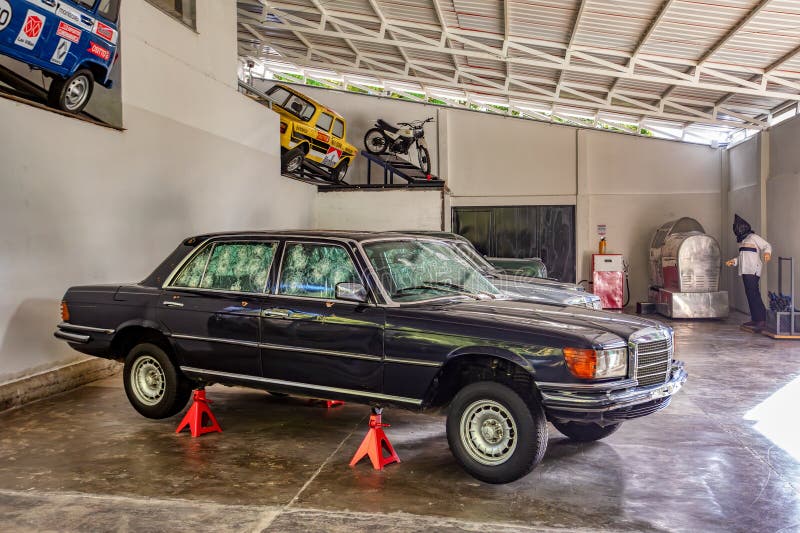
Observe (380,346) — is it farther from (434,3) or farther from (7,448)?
(434,3)

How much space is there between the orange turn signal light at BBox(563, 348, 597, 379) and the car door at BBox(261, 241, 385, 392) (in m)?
1.25

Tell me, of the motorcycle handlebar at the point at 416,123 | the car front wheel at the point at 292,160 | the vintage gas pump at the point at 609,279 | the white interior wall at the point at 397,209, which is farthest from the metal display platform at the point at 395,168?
the vintage gas pump at the point at 609,279

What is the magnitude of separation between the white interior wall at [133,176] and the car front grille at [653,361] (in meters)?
5.67

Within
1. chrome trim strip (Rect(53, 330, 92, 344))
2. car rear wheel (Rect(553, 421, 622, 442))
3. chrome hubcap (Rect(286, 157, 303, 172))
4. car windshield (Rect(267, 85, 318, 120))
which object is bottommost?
car rear wheel (Rect(553, 421, 622, 442))

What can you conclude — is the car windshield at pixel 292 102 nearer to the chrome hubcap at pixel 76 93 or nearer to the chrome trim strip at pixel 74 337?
the chrome hubcap at pixel 76 93

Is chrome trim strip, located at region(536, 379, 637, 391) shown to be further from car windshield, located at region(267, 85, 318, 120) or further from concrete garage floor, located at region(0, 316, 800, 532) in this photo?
car windshield, located at region(267, 85, 318, 120)

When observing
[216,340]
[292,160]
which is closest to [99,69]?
[216,340]

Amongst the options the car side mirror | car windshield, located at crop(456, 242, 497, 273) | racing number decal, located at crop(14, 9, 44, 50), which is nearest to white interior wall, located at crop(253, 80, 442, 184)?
car windshield, located at crop(456, 242, 497, 273)

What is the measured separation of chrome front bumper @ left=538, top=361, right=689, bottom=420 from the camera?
4004mm

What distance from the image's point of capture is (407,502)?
4016mm

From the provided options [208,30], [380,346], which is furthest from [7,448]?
[208,30]

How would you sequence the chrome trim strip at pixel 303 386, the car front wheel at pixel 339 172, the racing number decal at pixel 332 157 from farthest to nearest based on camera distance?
the car front wheel at pixel 339 172
the racing number decal at pixel 332 157
the chrome trim strip at pixel 303 386

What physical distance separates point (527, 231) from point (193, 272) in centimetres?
1457

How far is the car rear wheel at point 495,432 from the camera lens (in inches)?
162
